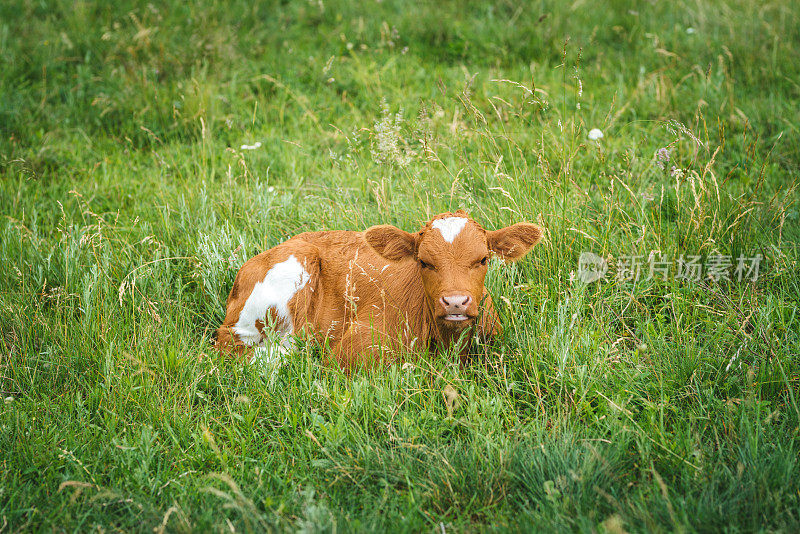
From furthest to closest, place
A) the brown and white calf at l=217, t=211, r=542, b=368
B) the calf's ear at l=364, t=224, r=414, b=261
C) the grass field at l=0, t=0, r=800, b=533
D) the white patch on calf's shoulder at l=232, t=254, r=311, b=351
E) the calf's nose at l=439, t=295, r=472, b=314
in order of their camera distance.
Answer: the white patch on calf's shoulder at l=232, t=254, r=311, b=351 < the calf's ear at l=364, t=224, r=414, b=261 < the brown and white calf at l=217, t=211, r=542, b=368 < the calf's nose at l=439, t=295, r=472, b=314 < the grass field at l=0, t=0, r=800, b=533

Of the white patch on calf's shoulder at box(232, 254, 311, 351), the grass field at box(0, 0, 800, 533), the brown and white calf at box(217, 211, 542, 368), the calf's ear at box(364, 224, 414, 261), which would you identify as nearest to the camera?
the grass field at box(0, 0, 800, 533)

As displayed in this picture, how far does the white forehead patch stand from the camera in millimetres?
3264

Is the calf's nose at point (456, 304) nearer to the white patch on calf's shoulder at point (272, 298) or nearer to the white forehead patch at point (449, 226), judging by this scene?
the white forehead patch at point (449, 226)

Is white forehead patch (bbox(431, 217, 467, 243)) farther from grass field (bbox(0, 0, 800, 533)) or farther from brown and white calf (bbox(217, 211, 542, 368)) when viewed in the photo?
grass field (bbox(0, 0, 800, 533))

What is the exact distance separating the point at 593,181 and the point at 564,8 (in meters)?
3.57

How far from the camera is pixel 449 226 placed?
10.8 ft

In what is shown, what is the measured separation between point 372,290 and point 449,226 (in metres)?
0.74

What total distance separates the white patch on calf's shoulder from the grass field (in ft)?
0.87

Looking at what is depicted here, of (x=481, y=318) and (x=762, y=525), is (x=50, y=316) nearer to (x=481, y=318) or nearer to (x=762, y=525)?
(x=481, y=318)

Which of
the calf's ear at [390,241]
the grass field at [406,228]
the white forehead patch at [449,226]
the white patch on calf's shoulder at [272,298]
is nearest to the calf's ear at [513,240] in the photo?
the white forehead patch at [449,226]

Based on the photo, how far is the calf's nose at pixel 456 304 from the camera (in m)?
3.03

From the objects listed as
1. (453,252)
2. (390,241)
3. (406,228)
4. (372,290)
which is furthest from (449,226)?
(406,228)

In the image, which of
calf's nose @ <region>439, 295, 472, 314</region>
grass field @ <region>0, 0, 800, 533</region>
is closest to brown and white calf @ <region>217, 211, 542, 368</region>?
calf's nose @ <region>439, 295, 472, 314</region>

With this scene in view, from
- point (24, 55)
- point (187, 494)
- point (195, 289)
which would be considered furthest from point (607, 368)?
point (24, 55)
